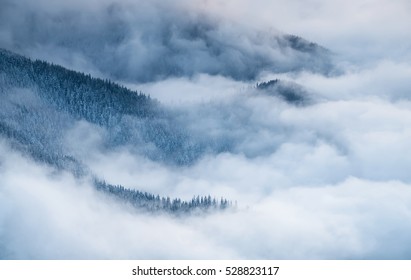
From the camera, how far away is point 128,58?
41.1 feet

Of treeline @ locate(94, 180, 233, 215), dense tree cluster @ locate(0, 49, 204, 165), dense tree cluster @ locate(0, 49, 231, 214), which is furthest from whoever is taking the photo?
dense tree cluster @ locate(0, 49, 204, 165)

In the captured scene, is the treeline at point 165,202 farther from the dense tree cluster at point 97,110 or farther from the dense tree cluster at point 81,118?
the dense tree cluster at point 97,110

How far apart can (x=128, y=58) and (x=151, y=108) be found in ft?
4.06

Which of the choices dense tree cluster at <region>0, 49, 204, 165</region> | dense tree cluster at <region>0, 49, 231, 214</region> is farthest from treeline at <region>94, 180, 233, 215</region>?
dense tree cluster at <region>0, 49, 204, 165</region>

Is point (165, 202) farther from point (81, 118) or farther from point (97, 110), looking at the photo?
point (97, 110)

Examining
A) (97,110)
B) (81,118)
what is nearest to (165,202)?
(81,118)

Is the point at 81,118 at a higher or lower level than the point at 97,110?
lower

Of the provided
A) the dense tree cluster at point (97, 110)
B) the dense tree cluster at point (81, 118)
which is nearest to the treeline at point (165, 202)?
the dense tree cluster at point (81, 118)

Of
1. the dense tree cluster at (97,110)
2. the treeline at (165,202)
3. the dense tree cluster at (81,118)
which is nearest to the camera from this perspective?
the treeline at (165,202)

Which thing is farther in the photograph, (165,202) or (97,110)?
(97,110)

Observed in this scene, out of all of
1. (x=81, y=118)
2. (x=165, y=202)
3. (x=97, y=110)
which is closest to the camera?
(x=165, y=202)

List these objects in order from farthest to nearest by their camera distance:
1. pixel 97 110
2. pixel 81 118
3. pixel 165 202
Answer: pixel 97 110 → pixel 81 118 → pixel 165 202

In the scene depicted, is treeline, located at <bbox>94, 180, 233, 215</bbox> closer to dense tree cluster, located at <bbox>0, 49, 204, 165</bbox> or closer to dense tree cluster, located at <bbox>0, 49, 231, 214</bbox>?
dense tree cluster, located at <bbox>0, 49, 231, 214</bbox>

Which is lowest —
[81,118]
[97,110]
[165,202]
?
[165,202]
